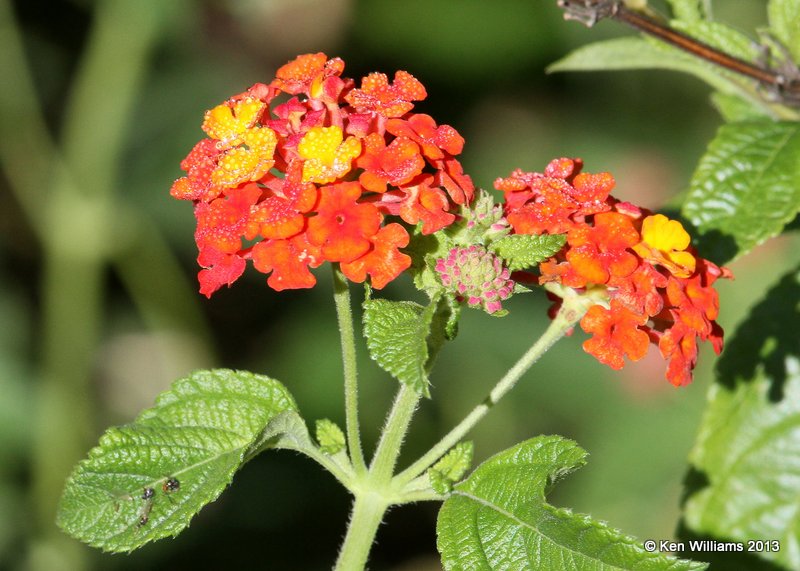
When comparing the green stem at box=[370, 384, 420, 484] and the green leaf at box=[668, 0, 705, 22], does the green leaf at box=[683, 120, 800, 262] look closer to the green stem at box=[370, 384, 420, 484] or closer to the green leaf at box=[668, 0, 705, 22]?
the green leaf at box=[668, 0, 705, 22]

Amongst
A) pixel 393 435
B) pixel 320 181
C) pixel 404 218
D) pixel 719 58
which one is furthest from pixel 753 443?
Result: pixel 320 181

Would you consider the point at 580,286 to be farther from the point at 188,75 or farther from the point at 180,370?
the point at 188,75

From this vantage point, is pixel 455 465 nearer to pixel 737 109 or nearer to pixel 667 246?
pixel 667 246

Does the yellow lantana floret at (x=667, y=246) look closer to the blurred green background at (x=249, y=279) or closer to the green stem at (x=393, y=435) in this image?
the green stem at (x=393, y=435)

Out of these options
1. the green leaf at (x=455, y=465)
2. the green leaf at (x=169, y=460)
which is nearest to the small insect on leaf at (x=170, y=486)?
the green leaf at (x=169, y=460)

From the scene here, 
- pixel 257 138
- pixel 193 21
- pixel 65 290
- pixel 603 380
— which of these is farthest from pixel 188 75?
pixel 257 138
